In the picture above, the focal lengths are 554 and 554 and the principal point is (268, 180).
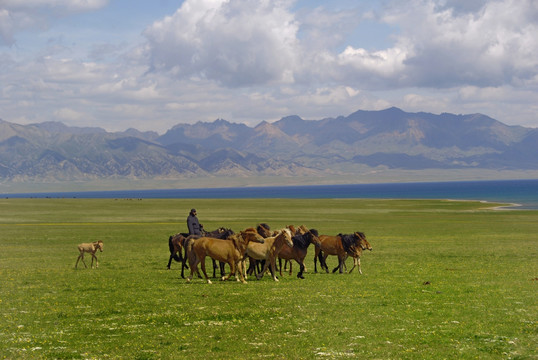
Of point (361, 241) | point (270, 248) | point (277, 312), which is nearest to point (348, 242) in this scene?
point (361, 241)

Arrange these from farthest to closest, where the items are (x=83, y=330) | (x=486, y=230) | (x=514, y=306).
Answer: (x=486, y=230) → (x=514, y=306) → (x=83, y=330)

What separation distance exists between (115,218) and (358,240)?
55.5 metres

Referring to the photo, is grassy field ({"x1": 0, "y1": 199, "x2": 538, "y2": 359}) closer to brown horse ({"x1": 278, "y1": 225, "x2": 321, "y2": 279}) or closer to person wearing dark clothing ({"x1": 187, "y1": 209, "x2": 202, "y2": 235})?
brown horse ({"x1": 278, "y1": 225, "x2": 321, "y2": 279})

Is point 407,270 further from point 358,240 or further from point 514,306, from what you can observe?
point 514,306

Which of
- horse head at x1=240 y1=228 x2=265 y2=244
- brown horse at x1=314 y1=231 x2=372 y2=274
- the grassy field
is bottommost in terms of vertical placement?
the grassy field

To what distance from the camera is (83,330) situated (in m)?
13.6

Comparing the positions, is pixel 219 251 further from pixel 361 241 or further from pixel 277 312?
pixel 361 241

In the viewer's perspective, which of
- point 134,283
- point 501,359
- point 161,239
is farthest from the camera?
point 161,239

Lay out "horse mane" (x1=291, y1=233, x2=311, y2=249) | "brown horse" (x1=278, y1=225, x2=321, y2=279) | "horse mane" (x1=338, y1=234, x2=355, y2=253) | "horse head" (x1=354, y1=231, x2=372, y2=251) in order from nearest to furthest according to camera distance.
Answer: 1. "brown horse" (x1=278, y1=225, x2=321, y2=279)
2. "horse mane" (x1=291, y1=233, x2=311, y2=249)
3. "horse head" (x1=354, y1=231, x2=372, y2=251)
4. "horse mane" (x1=338, y1=234, x2=355, y2=253)

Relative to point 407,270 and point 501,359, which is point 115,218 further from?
point 501,359

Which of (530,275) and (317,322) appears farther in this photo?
(530,275)

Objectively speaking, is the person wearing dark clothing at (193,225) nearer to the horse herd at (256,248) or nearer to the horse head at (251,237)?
the horse herd at (256,248)

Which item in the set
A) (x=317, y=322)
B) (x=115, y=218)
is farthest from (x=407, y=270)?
(x=115, y=218)

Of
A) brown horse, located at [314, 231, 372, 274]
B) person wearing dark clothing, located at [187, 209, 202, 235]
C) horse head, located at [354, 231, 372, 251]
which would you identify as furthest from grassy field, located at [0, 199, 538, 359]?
person wearing dark clothing, located at [187, 209, 202, 235]
